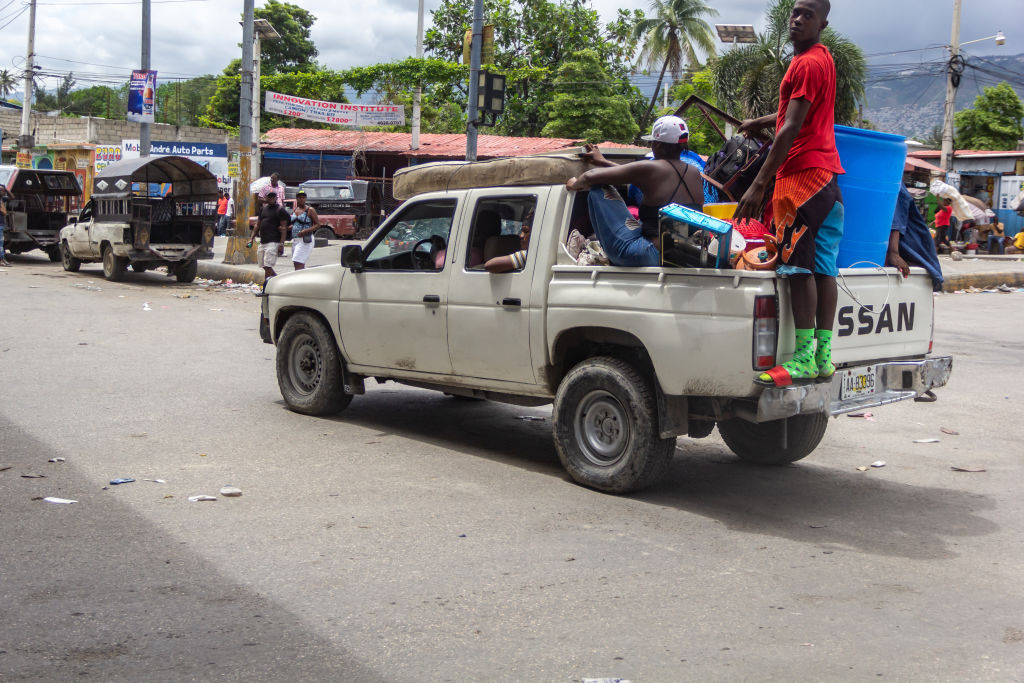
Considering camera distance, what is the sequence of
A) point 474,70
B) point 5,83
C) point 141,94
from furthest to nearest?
point 5,83
point 141,94
point 474,70

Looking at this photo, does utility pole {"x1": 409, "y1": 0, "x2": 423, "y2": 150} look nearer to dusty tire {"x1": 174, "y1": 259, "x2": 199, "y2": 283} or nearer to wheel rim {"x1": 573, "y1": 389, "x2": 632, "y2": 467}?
dusty tire {"x1": 174, "y1": 259, "x2": 199, "y2": 283}

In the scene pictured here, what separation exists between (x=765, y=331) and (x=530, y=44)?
46534mm

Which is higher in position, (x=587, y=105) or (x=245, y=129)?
(x=587, y=105)

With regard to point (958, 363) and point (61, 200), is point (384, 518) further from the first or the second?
point (61, 200)

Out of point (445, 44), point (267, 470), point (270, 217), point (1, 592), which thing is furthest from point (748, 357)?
point (445, 44)

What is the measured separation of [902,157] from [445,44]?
47479mm

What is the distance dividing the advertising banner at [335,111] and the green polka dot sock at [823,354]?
35.5m

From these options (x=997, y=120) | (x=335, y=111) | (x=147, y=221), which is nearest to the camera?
(x=147, y=221)

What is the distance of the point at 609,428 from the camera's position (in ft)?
19.3

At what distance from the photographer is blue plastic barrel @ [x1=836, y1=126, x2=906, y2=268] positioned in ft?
18.6

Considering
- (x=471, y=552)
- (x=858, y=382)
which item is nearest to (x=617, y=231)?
(x=858, y=382)

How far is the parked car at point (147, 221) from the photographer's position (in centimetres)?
1961

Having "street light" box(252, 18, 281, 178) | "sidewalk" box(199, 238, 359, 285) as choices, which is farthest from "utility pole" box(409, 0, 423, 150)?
"sidewalk" box(199, 238, 359, 285)

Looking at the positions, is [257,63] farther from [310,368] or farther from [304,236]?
[310,368]
